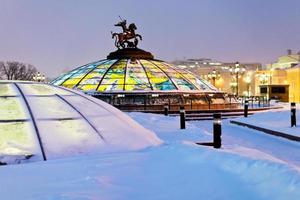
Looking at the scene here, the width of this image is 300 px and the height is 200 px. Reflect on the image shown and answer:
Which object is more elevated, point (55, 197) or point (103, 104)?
point (103, 104)

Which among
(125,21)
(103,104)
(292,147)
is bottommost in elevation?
(292,147)

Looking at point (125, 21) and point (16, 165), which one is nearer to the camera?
point (16, 165)

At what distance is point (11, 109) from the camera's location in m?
8.38

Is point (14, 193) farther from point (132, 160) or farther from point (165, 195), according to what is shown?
point (132, 160)

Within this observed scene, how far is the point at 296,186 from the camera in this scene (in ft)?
16.8

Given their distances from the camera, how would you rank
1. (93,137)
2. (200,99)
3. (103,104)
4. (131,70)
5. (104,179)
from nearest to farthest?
(104,179)
(93,137)
(103,104)
(200,99)
(131,70)

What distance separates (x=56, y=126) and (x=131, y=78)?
24.6 metres

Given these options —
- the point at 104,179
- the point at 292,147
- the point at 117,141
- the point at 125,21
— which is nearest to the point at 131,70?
the point at 125,21

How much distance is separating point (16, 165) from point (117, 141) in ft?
6.52

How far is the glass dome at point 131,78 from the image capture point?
3173cm

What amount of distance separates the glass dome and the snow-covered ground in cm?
2348

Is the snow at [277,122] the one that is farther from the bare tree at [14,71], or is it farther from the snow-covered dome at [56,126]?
the bare tree at [14,71]

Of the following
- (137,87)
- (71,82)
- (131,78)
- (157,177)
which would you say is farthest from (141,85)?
(157,177)

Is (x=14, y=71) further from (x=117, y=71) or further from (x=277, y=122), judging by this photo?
(x=277, y=122)
